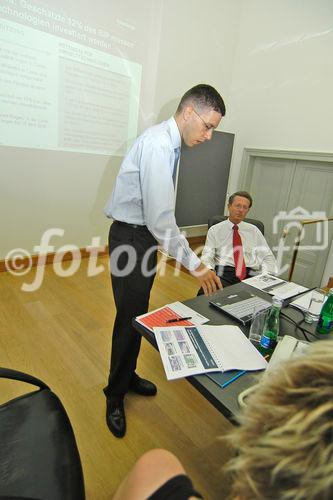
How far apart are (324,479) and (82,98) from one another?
10.7 feet

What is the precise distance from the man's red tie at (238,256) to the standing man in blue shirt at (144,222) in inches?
40.1

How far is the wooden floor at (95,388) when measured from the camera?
1.26 m

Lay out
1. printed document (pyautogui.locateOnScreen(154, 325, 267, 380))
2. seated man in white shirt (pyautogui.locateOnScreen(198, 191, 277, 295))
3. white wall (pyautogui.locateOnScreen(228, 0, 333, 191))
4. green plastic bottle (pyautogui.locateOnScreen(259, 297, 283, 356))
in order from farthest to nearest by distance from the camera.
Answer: white wall (pyautogui.locateOnScreen(228, 0, 333, 191))
seated man in white shirt (pyautogui.locateOnScreen(198, 191, 277, 295))
green plastic bottle (pyautogui.locateOnScreen(259, 297, 283, 356))
printed document (pyautogui.locateOnScreen(154, 325, 267, 380))

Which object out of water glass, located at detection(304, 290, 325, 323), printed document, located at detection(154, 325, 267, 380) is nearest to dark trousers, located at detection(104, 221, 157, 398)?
printed document, located at detection(154, 325, 267, 380)

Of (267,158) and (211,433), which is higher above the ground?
(267,158)

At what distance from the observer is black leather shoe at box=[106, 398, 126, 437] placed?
138 cm

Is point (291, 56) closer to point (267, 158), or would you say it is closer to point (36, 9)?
point (267, 158)

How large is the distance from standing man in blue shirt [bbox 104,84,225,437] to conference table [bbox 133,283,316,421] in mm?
98

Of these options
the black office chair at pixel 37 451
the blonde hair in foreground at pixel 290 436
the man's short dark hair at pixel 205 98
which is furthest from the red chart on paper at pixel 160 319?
the man's short dark hair at pixel 205 98

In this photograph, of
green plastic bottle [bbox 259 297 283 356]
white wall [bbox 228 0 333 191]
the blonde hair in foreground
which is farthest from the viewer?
white wall [bbox 228 0 333 191]

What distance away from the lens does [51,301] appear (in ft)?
8.09

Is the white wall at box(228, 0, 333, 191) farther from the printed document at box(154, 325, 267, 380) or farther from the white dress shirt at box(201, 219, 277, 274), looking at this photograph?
the printed document at box(154, 325, 267, 380)

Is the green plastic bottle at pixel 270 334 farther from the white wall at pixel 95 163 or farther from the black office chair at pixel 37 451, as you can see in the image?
the white wall at pixel 95 163

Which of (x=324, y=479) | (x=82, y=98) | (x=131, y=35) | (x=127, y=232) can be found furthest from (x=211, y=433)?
(x=131, y=35)
